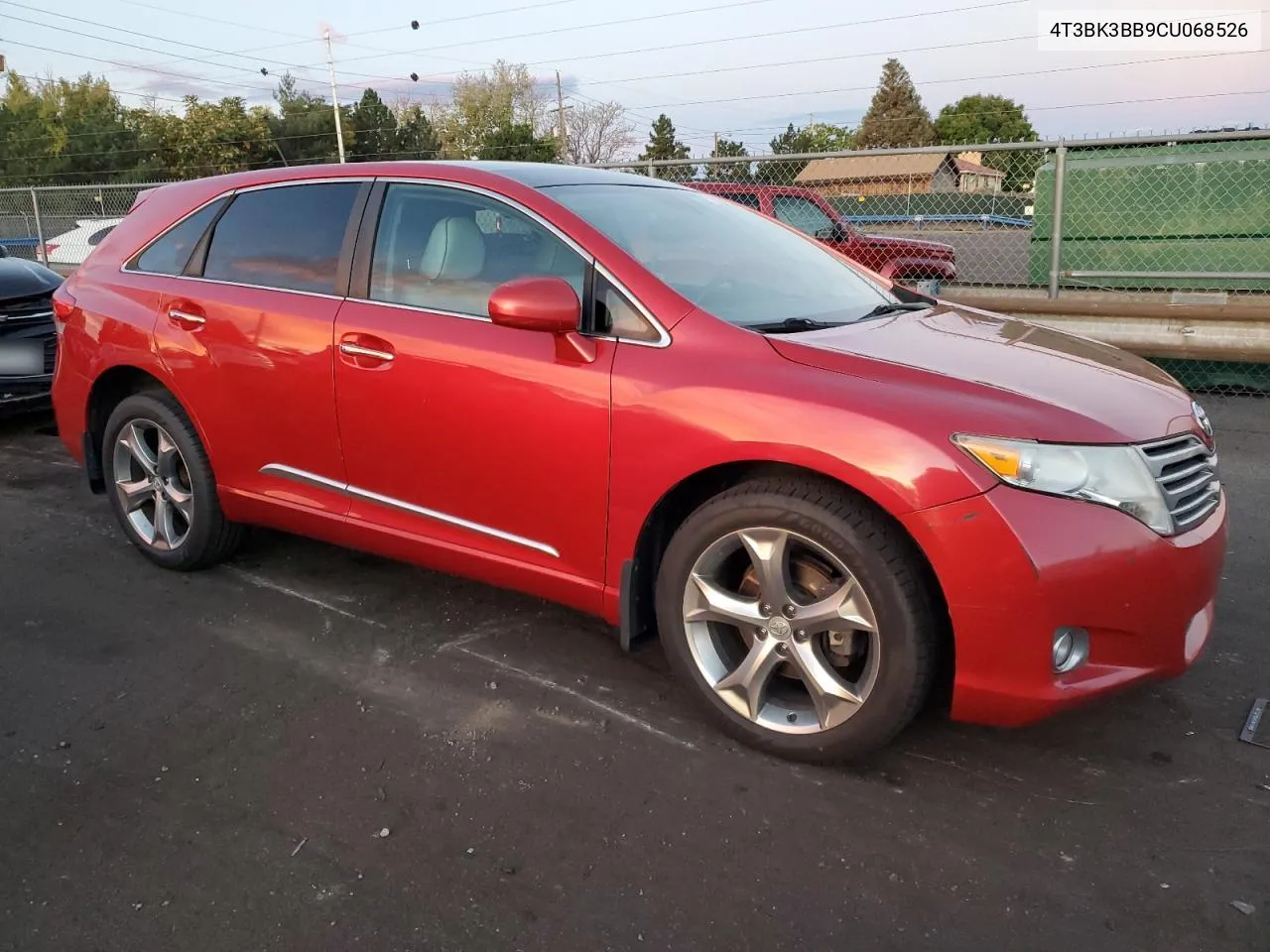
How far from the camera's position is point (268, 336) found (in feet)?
12.0

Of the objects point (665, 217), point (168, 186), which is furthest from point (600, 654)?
point (168, 186)

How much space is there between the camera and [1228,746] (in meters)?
2.85

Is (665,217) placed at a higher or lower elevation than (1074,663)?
higher

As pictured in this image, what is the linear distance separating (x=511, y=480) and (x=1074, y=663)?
1.68 meters

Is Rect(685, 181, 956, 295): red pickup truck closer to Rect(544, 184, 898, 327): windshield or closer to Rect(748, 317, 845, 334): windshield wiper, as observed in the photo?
Rect(544, 184, 898, 327): windshield

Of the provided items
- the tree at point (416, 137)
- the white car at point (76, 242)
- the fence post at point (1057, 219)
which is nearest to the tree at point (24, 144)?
the tree at point (416, 137)

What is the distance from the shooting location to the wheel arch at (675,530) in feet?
8.67

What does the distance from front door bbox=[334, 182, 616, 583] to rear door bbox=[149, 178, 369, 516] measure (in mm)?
133

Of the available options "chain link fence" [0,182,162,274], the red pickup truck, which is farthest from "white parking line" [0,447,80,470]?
"chain link fence" [0,182,162,274]

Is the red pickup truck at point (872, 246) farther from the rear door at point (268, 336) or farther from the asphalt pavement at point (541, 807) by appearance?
the asphalt pavement at point (541, 807)

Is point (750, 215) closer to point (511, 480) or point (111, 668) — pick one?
point (511, 480)

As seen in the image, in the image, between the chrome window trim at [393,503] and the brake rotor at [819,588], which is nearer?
the brake rotor at [819,588]

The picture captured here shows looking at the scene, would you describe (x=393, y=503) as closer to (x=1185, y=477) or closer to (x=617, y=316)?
(x=617, y=316)

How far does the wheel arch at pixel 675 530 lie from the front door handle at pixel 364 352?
3.58ft
